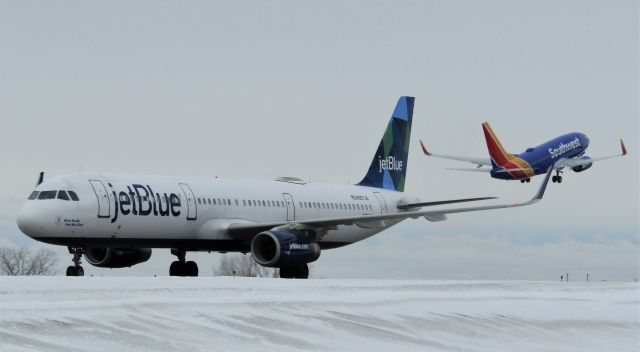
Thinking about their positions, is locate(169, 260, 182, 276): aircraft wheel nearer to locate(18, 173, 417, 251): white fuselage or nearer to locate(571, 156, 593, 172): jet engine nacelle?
locate(18, 173, 417, 251): white fuselage

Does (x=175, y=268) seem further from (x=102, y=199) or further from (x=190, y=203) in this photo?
(x=102, y=199)

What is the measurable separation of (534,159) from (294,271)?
33.7 meters

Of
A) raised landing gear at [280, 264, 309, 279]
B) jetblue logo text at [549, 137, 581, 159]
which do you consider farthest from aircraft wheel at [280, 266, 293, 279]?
jetblue logo text at [549, 137, 581, 159]

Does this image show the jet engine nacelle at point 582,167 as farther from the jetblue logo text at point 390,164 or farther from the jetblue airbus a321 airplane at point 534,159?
the jetblue logo text at point 390,164

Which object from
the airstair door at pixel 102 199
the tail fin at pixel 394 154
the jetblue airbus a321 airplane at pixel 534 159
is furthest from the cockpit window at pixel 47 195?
the jetblue airbus a321 airplane at pixel 534 159

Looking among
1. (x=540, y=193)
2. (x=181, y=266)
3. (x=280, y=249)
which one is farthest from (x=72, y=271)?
(x=540, y=193)

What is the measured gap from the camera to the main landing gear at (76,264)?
120 ft

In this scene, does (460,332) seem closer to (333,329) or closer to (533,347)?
(533,347)

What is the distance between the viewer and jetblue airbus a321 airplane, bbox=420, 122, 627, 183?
Result: 70.7 meters

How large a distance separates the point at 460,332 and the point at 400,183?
115 feet

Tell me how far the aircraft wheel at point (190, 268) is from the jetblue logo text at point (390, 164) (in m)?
13.2

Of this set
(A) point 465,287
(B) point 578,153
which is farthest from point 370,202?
(B) point 578,153

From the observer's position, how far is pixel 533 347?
21.0 metres

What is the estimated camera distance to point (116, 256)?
4378 cm
